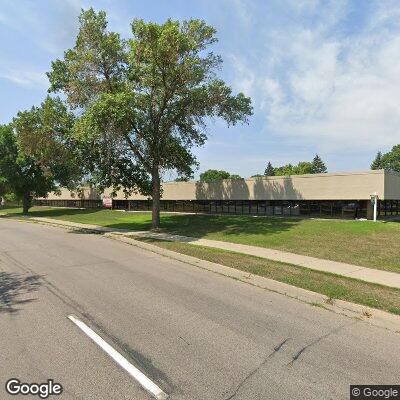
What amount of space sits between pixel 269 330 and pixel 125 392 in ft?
9.67

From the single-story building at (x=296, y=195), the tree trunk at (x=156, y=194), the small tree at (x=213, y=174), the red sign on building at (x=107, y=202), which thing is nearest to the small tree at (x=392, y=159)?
the small tree at (x=213, y=174)

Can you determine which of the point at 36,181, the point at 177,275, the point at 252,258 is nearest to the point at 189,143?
the point at 252,258

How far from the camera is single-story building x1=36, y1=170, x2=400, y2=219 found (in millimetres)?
24875

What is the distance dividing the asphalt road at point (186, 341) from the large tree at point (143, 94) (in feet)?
44.9

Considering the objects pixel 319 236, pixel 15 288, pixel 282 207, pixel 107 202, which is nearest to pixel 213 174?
pixel 107 202

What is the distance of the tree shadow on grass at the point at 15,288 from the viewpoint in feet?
26.3

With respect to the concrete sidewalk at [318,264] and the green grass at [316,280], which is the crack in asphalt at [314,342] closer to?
the green grass at [316,280]

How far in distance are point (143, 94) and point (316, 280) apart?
1755 cm

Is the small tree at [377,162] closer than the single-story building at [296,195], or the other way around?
the single-story building at [296,195]

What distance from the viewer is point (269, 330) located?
6637mm

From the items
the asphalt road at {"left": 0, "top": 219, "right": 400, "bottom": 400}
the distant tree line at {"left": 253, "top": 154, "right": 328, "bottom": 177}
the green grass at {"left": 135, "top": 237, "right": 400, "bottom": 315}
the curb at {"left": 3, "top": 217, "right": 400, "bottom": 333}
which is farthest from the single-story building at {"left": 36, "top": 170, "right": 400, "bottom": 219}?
the distant tree line at {"left": 253, "top": 154, "right": 328, "bottom": 177}

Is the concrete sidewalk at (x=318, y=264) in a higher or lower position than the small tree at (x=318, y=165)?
lower

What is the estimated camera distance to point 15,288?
9602 millimetres

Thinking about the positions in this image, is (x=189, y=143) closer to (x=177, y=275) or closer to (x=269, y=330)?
(x=177, y=275)
